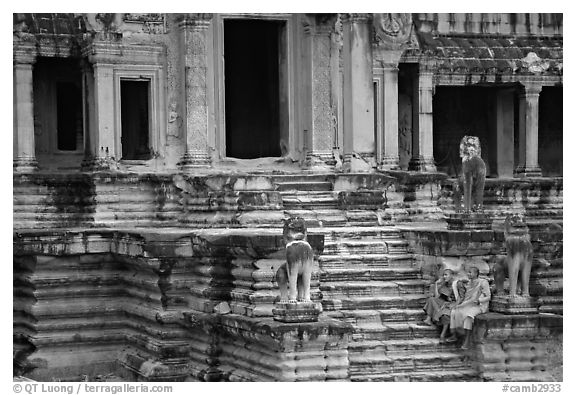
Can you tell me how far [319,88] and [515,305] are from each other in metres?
5.55

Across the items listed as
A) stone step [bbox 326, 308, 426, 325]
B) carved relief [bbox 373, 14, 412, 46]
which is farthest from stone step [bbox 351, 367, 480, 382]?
carved relief [bbox 373, 14, 412, 46]

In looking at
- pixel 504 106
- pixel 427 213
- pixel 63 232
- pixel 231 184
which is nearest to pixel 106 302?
pixel 63 232

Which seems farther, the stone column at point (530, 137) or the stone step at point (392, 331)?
the stone column at point (530, 137)

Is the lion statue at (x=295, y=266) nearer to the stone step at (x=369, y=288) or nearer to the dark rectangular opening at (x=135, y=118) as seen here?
the stone step at (x=369, y=288)

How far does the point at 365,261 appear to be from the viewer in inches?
806

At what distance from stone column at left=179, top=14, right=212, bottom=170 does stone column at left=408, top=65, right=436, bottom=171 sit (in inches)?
252

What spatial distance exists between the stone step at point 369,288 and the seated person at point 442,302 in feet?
1.41

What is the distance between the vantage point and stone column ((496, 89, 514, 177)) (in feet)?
99.7

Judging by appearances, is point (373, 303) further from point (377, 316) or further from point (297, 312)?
point (297, 312)

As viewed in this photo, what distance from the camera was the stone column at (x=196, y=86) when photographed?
74.7 feet

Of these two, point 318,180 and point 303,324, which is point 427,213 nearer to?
point 318,180

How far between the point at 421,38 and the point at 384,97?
2718mm

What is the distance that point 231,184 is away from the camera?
2156cm

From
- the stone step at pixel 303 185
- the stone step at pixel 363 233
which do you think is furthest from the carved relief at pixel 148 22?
the stone step at pixel 363 233
